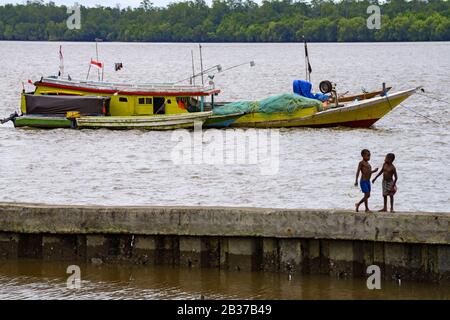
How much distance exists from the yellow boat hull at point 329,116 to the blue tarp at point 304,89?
3.93 feet

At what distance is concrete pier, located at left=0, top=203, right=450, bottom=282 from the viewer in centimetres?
1630

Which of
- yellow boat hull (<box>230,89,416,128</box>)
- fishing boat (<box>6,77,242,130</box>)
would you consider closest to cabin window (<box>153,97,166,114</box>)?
fishing boat (<box>6,77,242,130</box>)

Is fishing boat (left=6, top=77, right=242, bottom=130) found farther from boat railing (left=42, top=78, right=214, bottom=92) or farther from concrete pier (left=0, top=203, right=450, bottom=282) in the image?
concrete pier (left=0, top=203, right=450, bottom=282)

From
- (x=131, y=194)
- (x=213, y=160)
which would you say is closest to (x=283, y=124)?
(x=213, y=160)

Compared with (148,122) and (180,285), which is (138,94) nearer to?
(148,122)

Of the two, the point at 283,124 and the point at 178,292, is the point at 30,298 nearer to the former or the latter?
the point at 178,292

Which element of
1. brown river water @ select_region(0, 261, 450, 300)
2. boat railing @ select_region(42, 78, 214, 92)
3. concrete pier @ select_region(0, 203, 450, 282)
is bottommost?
brown river water @ select_region(0, 261, 450, 300)

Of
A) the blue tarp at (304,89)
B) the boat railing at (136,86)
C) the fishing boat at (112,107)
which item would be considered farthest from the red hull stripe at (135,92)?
the blue tarp at (304,89)

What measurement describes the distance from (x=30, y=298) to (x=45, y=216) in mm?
1363

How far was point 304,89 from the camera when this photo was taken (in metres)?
41.5

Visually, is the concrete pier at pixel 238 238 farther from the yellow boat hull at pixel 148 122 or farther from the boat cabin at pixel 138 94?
the yellow boat hull at pixel 148 122

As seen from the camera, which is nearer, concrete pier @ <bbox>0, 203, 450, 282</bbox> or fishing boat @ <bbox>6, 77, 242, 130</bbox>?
concrete pier @ <bbox>0, 203, 450, 282</bbox>

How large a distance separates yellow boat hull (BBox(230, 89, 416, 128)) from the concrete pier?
2277 cm

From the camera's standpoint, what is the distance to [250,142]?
37.7m
